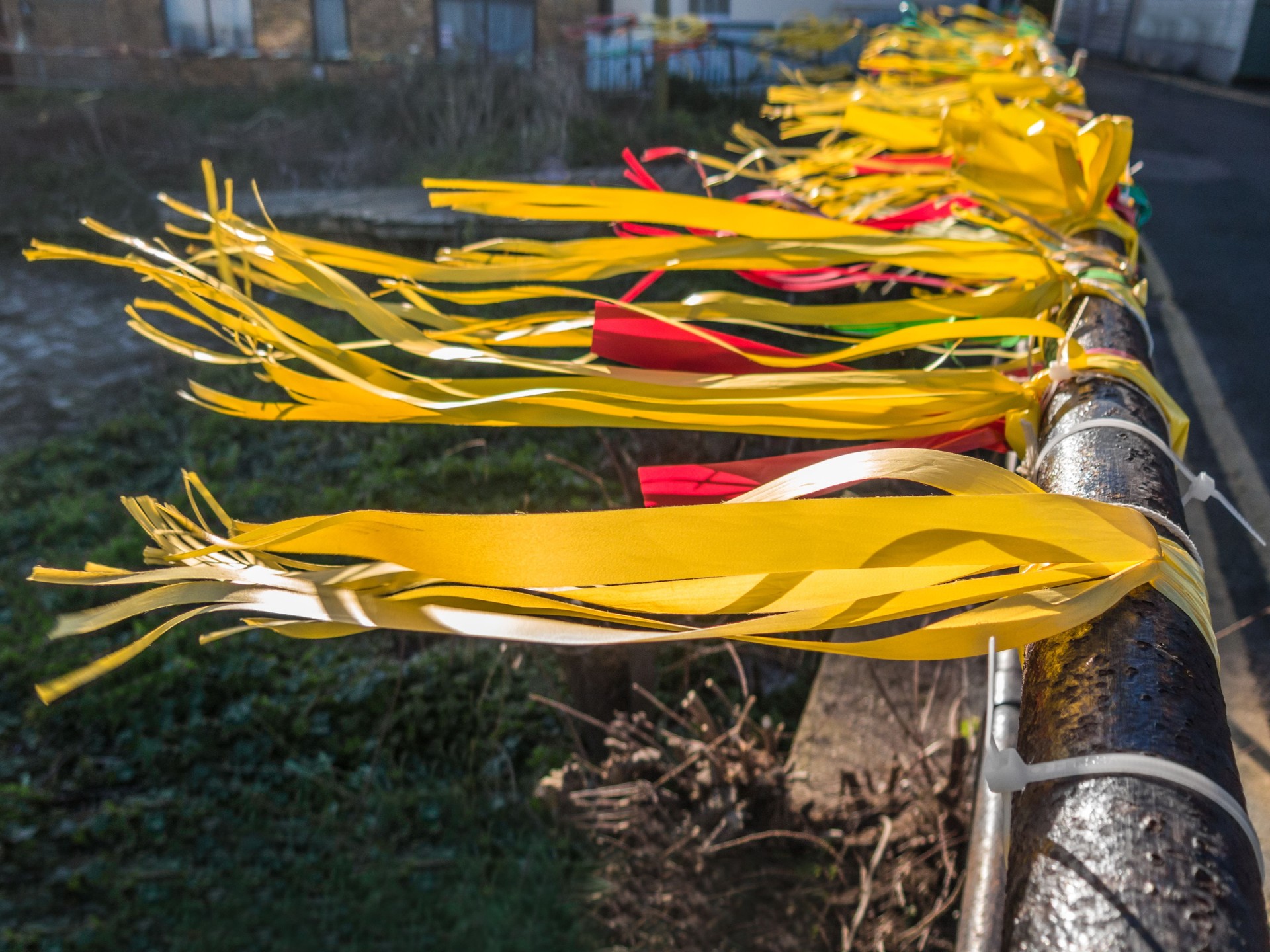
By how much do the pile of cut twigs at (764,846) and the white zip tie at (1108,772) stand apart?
5.25ft

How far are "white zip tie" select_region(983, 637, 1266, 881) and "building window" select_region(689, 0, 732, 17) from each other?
1640 cm

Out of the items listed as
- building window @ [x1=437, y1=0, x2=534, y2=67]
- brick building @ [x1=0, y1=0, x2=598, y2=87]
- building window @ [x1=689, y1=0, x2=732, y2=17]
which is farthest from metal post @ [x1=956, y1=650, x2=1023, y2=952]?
building window @ [x1=689, y1=0, x2=732, y2=17]

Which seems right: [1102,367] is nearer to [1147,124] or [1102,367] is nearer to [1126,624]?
[1126,624]

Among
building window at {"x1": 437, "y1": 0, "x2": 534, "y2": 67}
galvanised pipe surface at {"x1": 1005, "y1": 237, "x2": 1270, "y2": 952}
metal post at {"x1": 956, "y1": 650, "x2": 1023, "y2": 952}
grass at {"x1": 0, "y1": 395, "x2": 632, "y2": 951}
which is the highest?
building window at {"x1": 437, "y1": 0, "x2": 534, "y2": 67}

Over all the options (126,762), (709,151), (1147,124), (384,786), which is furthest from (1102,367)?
(1147,124)

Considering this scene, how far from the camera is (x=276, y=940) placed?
8.82 feet

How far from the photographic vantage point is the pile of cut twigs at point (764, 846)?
81.5 inches

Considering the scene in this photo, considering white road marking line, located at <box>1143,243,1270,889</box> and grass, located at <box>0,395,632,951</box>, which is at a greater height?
white road marking line, located at <box>1143,243,1270,889</box>

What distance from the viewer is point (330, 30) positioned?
1352 cm

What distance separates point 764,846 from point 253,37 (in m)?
14.8

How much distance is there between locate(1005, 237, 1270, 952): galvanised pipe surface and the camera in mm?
431

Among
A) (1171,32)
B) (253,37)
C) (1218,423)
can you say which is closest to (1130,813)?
(1218,423)

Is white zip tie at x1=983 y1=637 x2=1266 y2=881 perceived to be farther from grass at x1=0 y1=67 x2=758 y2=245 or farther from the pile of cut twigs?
grass at x1=0 y1=67 x2=758 y2=245

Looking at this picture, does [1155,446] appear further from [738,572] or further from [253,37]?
[253,37]
